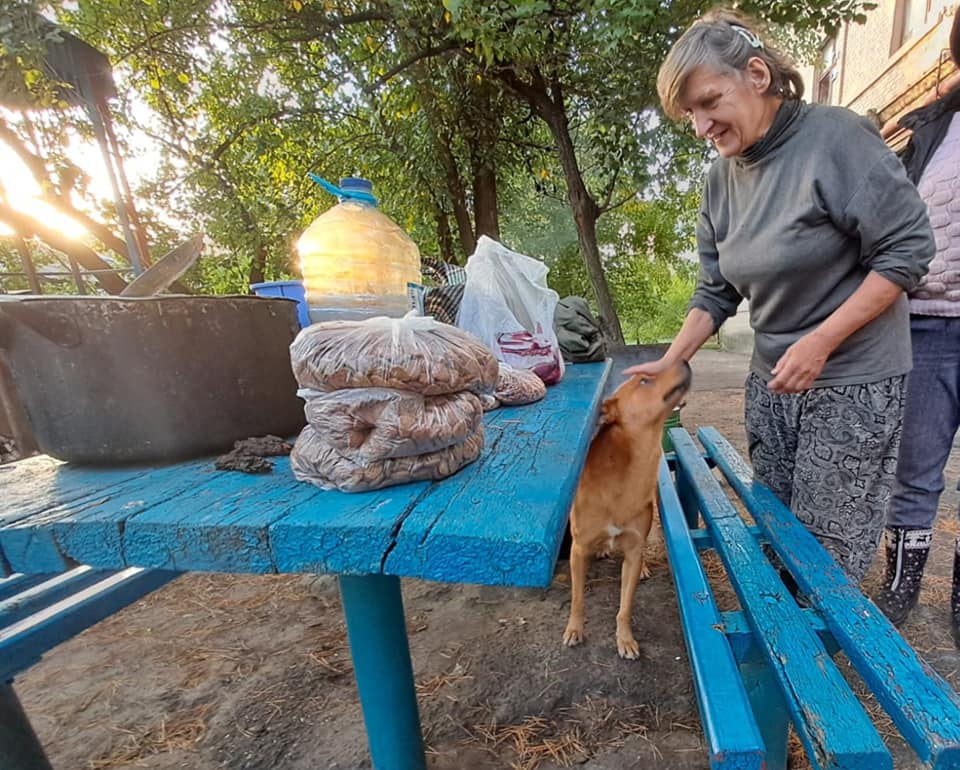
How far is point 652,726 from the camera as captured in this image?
62.0 inches

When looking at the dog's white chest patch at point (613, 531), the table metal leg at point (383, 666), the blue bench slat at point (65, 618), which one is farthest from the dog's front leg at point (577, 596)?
the blue bench slat at point (65, 618)

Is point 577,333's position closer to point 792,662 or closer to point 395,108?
point 792,662

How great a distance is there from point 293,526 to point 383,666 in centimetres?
62

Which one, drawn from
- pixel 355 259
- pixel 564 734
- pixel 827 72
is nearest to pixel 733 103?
pixel 564 734

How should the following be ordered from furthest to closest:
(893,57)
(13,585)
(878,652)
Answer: (893,57) → (13,585) → (878,652)

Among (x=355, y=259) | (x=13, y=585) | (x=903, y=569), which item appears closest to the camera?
(x=13, y=585)

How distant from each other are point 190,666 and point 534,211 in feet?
28.3

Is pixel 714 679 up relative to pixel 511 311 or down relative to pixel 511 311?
down

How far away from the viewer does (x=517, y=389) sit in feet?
5.21

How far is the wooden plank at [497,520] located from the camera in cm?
67

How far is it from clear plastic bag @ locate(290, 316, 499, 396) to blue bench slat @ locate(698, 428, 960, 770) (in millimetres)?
932

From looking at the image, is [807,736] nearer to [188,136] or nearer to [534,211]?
[188,136]

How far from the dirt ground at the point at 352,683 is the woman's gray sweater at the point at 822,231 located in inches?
48.7

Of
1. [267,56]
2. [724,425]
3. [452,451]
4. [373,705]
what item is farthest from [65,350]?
[267,56]
